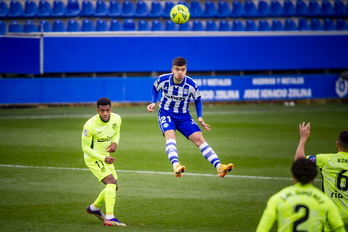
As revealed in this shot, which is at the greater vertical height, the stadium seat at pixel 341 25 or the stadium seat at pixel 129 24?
the stadium seat at pixel 341 25

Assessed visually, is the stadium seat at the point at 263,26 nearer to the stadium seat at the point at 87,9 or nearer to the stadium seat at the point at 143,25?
the stadium seat at the point at 143,25

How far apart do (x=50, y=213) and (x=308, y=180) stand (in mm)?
4992

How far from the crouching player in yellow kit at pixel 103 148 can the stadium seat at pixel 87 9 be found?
1825 cm

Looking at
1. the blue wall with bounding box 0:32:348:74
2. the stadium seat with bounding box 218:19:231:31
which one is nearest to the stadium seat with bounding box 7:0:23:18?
the blue wall with bounding box 0:32:348:74

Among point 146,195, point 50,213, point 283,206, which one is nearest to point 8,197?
point 50,213

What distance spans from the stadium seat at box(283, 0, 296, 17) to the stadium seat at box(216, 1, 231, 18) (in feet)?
9.64

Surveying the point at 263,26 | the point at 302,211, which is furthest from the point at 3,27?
the point at 302,211

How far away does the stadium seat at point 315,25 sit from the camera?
28000 mm

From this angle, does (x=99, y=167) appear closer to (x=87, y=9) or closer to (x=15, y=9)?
(x=15, y=9)

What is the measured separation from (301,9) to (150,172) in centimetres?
1892

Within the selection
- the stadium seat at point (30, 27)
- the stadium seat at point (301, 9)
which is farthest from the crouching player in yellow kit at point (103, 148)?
the stadium seat at point (301, 9)

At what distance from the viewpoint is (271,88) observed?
26.4 metres

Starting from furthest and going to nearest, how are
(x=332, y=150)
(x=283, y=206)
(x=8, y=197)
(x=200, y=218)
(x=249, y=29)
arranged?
(x=249, y=29) → (x=332, y=150) → (x=8, y=197) → (x=200, y=218) → (x=283, y=206)

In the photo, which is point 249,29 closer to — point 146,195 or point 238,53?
point 238,53
